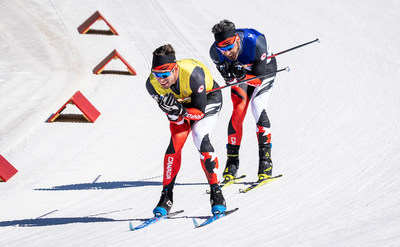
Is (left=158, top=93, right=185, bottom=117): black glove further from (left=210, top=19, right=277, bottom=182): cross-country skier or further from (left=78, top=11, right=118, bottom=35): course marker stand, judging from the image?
(left=78, top=11, right=118, bottom=35): course marker stand

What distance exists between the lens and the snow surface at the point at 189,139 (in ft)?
19.7

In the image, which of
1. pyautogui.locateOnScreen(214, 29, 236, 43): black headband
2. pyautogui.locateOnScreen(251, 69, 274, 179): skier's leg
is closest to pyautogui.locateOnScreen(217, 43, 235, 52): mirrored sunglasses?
pyautogui.locateOnScreen(214, 29, 236, 43): black headband

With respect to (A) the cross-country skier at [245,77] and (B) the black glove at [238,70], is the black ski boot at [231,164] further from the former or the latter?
(B) the black glove at [238,70]

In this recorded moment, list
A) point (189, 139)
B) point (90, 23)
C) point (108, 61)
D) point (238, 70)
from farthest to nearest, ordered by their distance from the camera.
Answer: point (90, 23)
point (108, 61)
point (189, 139)
point (238, 70)

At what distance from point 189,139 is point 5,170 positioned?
2753 mm

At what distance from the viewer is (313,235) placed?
5340mm

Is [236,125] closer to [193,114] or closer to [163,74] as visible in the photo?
[193,114]

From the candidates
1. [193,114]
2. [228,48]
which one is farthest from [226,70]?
[193,114]

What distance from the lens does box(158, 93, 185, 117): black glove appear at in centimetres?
574

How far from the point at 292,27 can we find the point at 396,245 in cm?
1095

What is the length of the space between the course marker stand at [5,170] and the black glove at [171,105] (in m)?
3.58

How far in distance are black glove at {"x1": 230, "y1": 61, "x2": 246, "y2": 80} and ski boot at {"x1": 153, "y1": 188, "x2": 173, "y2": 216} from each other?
1.55 m

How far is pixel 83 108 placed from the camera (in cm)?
1055

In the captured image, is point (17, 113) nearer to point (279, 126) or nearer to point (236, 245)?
point (279, 126)
